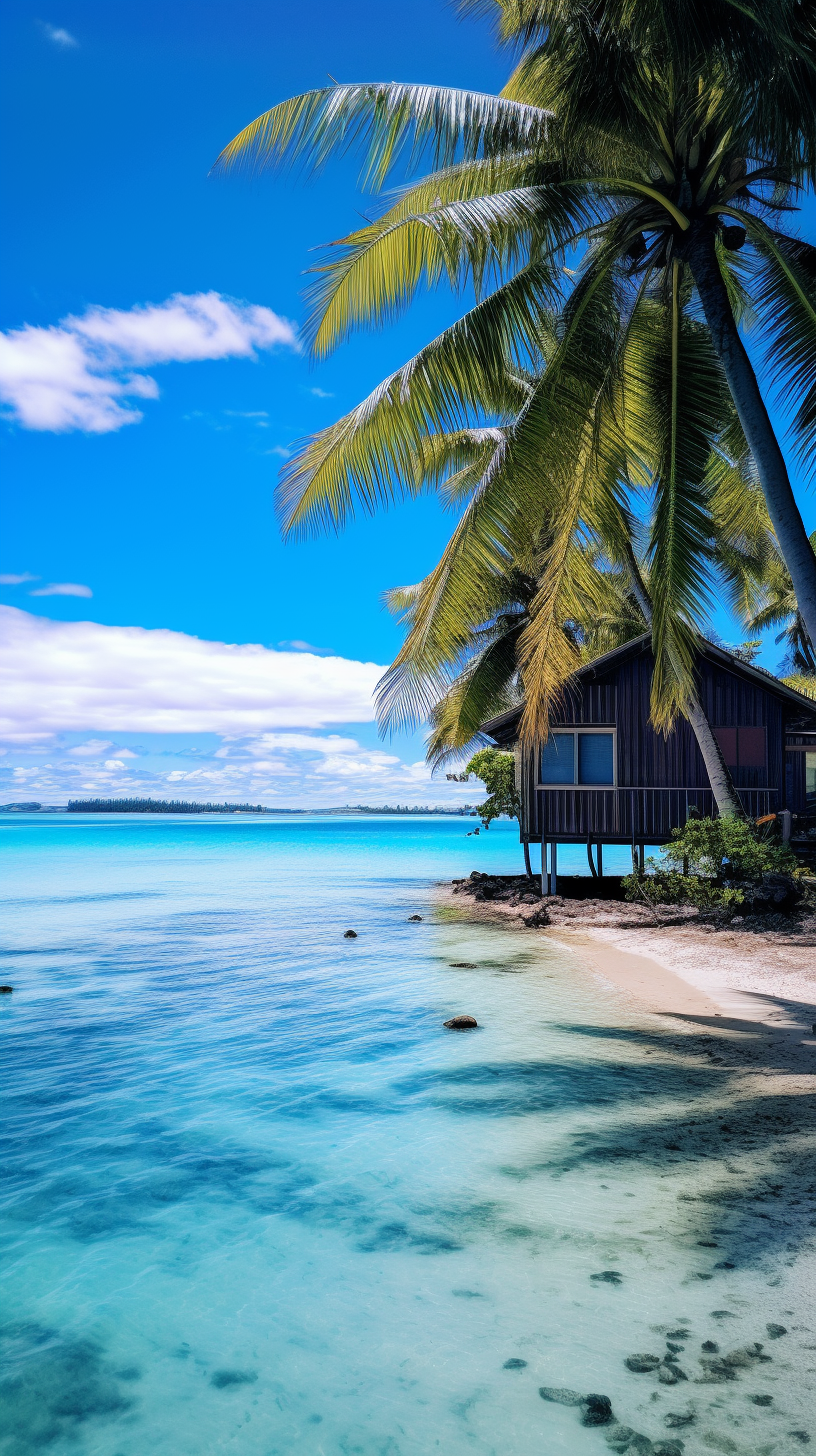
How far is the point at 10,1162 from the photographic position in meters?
5.92

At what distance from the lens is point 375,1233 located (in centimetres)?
475

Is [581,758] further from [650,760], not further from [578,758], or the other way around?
[650,760]

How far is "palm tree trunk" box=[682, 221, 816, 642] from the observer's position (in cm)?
724

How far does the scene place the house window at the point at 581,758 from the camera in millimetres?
18062

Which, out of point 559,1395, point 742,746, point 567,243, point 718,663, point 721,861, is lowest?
point 559,1395

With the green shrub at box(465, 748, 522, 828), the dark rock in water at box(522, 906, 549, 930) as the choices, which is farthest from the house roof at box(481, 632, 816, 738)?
the green shrub at box(465, 748, 522, 828)

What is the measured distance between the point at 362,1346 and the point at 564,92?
8.89 metres

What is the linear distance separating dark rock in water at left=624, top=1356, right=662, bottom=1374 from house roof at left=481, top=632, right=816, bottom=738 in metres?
13.9

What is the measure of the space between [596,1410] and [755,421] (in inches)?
281

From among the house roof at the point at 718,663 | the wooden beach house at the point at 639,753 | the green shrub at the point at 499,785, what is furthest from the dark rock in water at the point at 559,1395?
the green shrub at the point at 499,785

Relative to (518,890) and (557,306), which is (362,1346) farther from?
(518,890)

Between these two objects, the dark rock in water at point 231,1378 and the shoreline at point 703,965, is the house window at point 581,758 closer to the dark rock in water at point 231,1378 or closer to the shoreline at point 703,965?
the shoreline at point 703,965

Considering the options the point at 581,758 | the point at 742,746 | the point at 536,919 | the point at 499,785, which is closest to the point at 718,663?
the point at 742,746

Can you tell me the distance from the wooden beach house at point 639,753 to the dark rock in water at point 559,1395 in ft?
46.6
